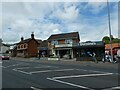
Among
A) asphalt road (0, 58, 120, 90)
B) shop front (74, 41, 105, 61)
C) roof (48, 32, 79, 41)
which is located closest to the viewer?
asphalt road (0, 58, 120, 90)

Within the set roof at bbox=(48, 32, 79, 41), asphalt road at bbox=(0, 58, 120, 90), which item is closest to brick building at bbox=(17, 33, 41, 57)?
roof at bbox=(48, 32, 79, 41)

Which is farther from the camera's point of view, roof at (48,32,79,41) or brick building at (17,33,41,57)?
brick building at (17,33,41,57)

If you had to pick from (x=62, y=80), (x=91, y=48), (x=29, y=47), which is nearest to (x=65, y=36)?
(x=91, y=48)

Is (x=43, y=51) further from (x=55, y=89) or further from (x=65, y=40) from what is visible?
(x=55, y=89)

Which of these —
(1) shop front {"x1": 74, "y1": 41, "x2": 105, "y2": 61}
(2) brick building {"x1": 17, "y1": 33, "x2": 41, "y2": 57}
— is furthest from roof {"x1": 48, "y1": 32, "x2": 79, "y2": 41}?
(2) brick building {"x1": 17, "y1": 33, "x2": 41, "y2": 57}

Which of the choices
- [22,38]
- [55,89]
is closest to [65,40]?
[22,38]

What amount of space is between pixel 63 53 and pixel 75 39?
5025 millimetres

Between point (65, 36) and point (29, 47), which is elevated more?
point (65, 36)

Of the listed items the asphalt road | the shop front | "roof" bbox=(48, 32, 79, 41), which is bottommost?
the asphalt road

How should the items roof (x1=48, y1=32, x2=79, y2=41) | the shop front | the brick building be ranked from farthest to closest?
the brick building → roof (x1=48, y1=32, x2=79, y2=41) → the shop front

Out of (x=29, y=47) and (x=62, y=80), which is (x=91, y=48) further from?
(x=62, y=80)

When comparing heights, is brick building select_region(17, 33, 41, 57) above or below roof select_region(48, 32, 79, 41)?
below

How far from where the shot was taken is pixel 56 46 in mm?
61562

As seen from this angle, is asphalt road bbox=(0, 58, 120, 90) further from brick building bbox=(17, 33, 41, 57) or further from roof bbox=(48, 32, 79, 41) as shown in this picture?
brick building bbox=(17, 33, 41, 57)
